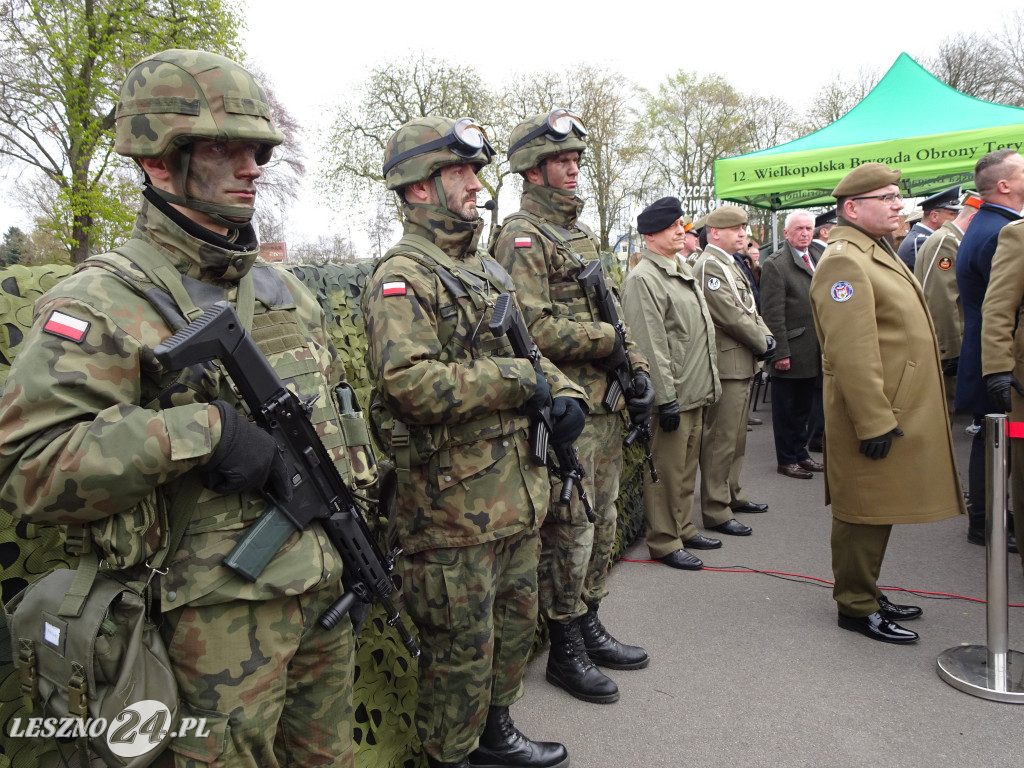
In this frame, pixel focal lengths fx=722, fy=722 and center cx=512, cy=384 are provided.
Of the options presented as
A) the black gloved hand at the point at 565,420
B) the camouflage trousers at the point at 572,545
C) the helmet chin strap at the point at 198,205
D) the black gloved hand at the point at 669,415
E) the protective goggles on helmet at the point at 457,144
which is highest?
the protective goggles on helmet at the point at 457,144

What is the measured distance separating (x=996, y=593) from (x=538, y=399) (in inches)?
85.5

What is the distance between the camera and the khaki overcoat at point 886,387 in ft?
10.6

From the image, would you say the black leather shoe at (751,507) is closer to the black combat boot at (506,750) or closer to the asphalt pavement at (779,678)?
the asphalt pavement at (779,678)

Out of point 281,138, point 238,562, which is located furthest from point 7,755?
point 281,138

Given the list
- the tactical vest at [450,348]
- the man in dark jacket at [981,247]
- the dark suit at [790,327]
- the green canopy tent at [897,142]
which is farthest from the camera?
the green canopy tent at [897,142]

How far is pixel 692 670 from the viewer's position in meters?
3.28

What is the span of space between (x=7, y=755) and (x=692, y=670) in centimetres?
262

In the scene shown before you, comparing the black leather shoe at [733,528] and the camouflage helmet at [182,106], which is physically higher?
the camouflage helmet at [182,106]

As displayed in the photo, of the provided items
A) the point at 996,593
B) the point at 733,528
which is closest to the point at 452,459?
the point at 996,593

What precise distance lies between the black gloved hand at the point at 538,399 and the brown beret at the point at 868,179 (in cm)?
194

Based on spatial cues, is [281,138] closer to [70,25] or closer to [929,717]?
[929,717]

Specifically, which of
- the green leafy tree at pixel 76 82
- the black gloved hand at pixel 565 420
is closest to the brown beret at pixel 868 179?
the black gloved hand at pixel 565 420


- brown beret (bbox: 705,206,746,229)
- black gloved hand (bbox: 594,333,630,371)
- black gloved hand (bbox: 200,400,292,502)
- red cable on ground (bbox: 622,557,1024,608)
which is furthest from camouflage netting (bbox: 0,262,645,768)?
brown beret (bbox: 705,206,746,229)

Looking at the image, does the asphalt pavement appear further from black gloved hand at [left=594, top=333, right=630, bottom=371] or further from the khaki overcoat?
black gloved hand at [left=594, top=333, right=630, bottom=371]
